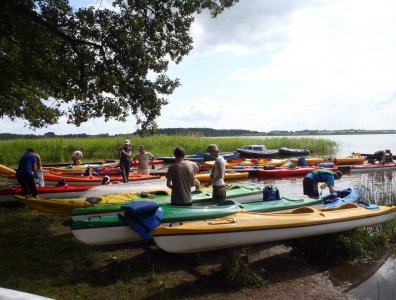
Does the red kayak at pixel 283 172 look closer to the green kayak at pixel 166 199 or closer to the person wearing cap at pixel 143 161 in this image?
the person wearing cap at pixel 143 161

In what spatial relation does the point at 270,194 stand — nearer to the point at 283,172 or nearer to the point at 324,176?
the point at 324,176

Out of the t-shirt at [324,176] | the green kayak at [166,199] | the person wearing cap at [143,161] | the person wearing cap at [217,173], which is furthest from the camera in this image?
the person wearing cap at [143,161]

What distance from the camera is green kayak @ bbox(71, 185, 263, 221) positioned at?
7.16 m

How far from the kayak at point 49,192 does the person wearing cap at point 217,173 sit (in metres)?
5.76

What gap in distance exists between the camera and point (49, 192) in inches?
422

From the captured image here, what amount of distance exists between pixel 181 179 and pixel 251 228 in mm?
1585

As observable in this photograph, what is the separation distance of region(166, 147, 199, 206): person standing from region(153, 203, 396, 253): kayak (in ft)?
1.91

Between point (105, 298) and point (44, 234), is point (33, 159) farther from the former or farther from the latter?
point (105, 298)

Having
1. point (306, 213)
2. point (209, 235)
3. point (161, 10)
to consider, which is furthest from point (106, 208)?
point (161, 10)

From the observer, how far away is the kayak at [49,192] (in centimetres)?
1009

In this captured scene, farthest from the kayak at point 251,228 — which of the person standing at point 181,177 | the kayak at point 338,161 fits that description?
the kayak at point 338,161

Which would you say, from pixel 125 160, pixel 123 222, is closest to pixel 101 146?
pixel 125 160

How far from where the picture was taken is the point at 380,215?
7.79 meters

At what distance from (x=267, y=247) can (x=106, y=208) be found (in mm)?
3553
